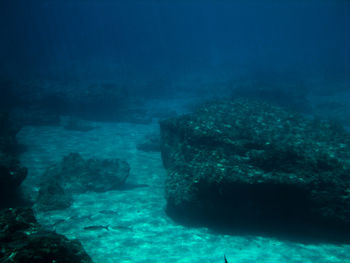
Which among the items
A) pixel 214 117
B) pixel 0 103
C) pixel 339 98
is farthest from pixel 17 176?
pixel 339 98

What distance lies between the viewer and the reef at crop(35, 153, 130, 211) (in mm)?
10289

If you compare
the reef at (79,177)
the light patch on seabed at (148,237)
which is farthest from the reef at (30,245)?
the reef at (79,177)

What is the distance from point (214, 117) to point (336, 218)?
657 cm

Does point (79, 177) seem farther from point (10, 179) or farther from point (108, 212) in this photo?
point (108, 212)

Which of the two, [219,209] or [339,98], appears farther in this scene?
[339,98]

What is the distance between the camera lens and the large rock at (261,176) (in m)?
7.93

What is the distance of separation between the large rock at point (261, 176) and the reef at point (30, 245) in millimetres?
4541

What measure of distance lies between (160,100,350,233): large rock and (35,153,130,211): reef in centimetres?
306

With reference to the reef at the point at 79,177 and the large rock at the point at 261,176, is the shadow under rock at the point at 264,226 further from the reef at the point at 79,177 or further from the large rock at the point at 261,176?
the reef at the point at 79,177

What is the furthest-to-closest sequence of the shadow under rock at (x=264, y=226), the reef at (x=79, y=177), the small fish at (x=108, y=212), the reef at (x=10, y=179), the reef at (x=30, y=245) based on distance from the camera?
the reef at (x=79, y=177), the small fish at (x=108, y=212), the reef at (x=10, y=179), the shadow under rock at (x=264, y=226), the reef at (x=30, y=245)

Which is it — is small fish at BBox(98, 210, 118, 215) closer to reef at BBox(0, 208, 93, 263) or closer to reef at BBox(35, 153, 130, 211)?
reef at BBox(35, 153, 130, 211)

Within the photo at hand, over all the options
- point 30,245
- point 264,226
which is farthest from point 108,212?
point 264,226

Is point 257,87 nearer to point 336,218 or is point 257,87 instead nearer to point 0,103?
point 336,218

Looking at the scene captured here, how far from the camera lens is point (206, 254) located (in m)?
7.16
